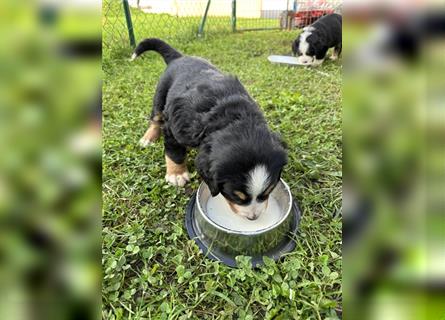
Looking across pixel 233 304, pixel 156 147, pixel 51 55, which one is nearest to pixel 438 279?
pixel 51 55

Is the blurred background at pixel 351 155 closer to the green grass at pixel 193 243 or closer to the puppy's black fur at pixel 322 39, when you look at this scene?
the green grass at pixel 193 243

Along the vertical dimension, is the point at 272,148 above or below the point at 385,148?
below

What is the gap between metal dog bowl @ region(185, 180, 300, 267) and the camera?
189cm

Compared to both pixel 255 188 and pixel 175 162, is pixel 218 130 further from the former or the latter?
pixel 175 162

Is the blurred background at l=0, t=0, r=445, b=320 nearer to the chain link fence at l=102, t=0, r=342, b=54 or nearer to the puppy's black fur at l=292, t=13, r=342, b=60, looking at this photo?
the chain link fence at l=102, t=0, r=342, b=54

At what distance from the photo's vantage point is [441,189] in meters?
0.39

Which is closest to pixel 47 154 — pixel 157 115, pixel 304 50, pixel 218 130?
pixel 218 130

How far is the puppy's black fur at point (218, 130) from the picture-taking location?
1.84 m

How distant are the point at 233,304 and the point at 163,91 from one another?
1.83 m

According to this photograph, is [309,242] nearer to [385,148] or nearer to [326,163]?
[326,163]

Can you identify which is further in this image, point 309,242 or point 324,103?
point 324,103

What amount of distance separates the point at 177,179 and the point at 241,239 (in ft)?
3.01

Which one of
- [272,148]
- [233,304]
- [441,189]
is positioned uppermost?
[441,189]

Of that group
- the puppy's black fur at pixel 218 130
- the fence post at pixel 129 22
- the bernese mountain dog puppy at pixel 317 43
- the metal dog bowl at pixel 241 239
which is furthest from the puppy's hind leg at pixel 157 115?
the bernese mountain dog puppy at pixel 317 43
